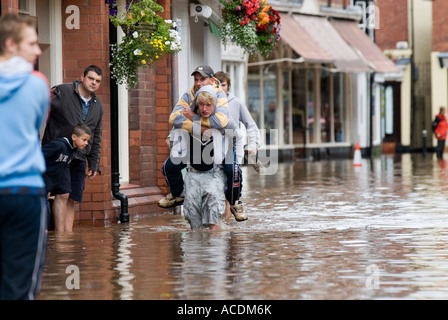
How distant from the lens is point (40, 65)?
42.5ft

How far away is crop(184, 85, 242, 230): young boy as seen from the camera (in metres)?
11.6

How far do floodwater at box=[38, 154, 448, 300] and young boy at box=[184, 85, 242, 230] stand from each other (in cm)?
24

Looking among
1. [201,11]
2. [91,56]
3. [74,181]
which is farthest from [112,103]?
[201,11]

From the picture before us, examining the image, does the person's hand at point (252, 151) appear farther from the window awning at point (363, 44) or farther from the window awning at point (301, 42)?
the window awning at point (363, 44)

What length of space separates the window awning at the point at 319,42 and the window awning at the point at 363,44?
2.09 ft

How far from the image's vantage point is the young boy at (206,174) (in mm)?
11602

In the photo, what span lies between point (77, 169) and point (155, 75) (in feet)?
11.6

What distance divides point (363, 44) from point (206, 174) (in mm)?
28121

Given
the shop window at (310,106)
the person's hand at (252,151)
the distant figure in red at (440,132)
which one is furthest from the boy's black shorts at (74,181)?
the distant figure in red at (440,132)

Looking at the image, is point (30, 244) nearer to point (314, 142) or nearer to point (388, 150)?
point (314, 142)

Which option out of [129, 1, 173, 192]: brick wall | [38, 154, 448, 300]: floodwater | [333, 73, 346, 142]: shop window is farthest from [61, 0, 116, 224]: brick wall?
[333, 73, 346, 142]: shop window

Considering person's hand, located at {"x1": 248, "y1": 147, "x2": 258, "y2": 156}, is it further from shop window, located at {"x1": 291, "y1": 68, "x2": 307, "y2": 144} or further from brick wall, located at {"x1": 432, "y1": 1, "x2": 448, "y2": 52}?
brick wall, located at {"x1": 432, "y1": 1, "x2": 448, "y2": 52}

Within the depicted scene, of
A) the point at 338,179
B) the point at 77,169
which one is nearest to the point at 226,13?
the point at 77,169
